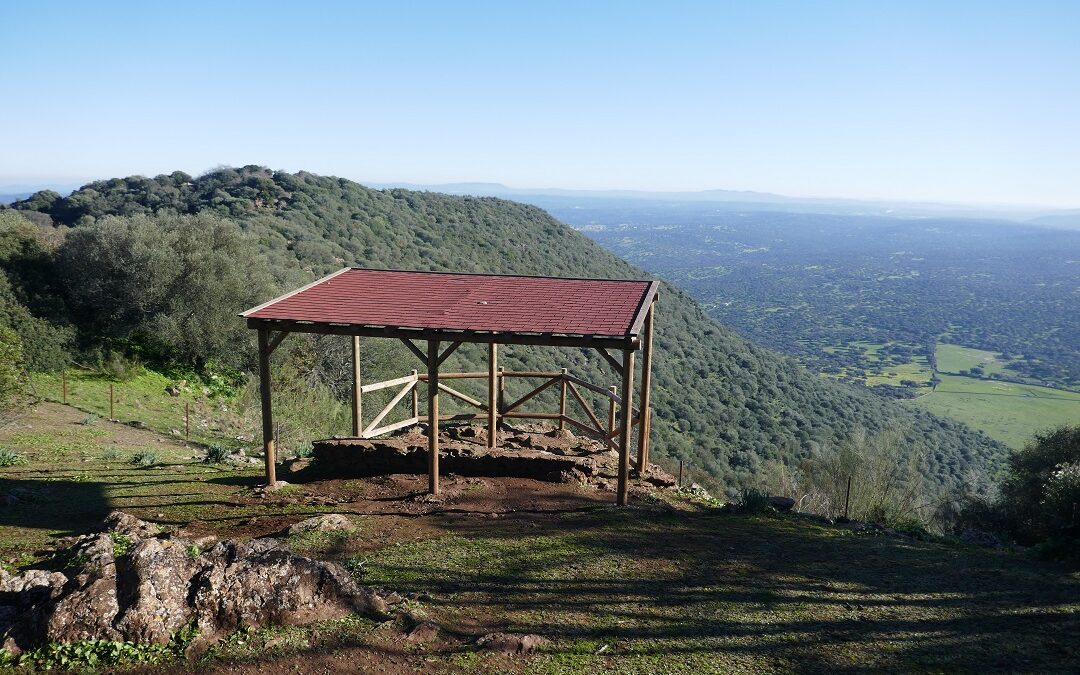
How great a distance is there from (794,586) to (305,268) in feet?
95.5

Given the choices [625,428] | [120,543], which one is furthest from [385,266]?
[120,543]

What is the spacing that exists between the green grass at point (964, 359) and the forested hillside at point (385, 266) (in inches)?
1724

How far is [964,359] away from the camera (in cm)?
9538

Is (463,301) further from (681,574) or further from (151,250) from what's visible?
(151,250)

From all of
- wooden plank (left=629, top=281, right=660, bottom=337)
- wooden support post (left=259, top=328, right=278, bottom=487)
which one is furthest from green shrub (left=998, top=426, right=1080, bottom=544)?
wooden support post (left=259, top=328, right=278, bottom=487)

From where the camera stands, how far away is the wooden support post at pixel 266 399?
448 inches

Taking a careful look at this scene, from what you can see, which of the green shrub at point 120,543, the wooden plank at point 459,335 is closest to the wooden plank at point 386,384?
the wooden plank at point 459,335

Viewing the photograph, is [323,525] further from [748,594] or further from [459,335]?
[748,594]

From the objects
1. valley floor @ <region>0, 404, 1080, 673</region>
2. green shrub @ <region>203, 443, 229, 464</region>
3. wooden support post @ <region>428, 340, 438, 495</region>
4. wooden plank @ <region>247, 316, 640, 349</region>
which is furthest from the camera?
green shrub @ <region>203, 443, 229, 464</region>

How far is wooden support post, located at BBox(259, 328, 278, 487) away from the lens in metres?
11.4

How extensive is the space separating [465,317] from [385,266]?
28250mm

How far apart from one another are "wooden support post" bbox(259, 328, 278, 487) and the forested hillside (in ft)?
41.5

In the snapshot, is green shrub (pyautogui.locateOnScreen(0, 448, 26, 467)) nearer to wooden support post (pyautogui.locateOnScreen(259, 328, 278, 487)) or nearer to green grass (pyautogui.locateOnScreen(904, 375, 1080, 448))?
wooden support post (pyautogui.locateOnScreen(259, 328, 278, 487))

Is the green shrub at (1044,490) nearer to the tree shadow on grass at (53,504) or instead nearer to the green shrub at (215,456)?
the tree shadow on grass at (53,504)
